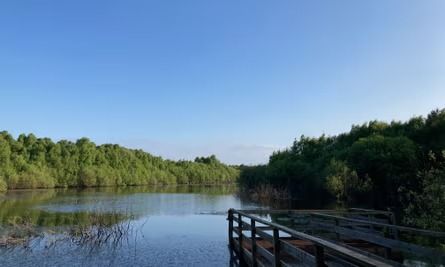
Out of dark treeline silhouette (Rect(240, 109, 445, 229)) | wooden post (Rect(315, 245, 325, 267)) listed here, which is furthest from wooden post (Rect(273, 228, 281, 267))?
dark treeline silhouette (Rect(240, 109, 445, 229))

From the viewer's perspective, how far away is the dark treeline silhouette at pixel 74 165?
8154cm

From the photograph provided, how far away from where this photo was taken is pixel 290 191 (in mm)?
50750

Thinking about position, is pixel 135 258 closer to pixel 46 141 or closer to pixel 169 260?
pixel 169 260

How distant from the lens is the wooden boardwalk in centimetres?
649

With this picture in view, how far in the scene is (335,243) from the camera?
9961 millimetres

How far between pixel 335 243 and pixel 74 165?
323ft

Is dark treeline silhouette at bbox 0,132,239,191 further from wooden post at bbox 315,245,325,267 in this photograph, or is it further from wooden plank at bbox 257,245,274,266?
wooden post at bbox 315,245,325,267

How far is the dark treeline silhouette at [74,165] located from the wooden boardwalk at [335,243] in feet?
210

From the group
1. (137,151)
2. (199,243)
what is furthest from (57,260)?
(137,151)

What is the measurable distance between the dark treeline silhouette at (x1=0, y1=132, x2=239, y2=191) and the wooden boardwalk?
2525 inches

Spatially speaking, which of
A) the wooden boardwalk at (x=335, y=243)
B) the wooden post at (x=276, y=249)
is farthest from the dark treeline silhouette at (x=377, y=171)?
the wooden post at (x=276, y=249)

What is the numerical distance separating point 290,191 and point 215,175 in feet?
394

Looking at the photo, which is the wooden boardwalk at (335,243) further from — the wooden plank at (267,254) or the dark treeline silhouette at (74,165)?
the dark treeline silhouette at (74,165)

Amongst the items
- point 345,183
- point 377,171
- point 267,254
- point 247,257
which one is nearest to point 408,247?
point 267,254
